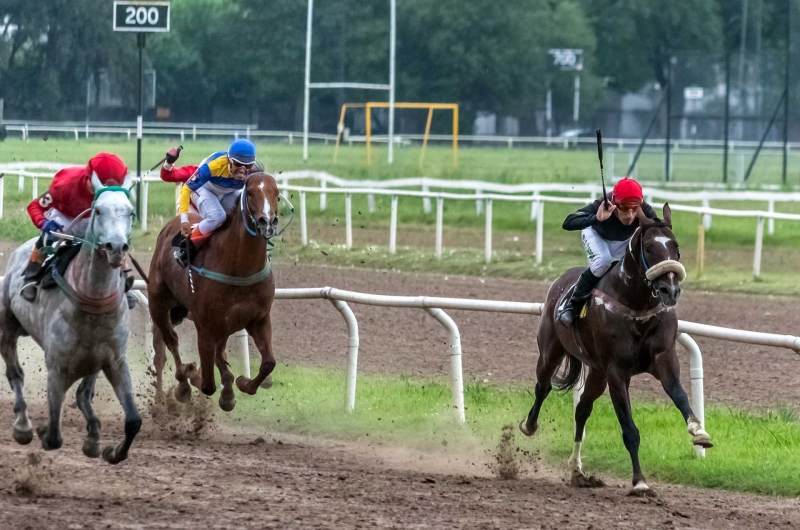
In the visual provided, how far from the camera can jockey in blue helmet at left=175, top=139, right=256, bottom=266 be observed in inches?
319

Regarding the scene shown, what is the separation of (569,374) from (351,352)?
65.8 inches

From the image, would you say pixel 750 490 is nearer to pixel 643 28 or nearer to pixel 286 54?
pixel 286 54

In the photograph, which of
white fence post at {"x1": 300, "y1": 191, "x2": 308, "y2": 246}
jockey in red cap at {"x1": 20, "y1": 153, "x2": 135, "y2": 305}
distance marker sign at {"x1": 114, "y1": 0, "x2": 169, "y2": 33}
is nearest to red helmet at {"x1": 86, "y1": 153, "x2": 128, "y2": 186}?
jockey in red cap at {"x1": 20, "y1": 153, "x2": 135, "y2": 305}

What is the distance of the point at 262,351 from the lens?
26.4 ft

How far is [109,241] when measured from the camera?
221 inches

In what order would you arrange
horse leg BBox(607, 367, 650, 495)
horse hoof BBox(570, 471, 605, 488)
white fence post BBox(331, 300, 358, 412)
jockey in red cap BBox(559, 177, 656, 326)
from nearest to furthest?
horse leg BBox(607, 367, 650, 495) < horse hoof BBox(570, 471, 605, 488) < jockey in red cap BBox(559, 177, 656, 326) < white fence post BBox(331, 300, 358, 412)

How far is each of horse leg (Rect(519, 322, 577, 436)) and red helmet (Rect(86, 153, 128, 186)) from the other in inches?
108

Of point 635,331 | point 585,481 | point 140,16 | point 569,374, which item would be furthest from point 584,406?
point 140,16

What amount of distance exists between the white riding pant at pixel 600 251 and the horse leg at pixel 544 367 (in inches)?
22.2

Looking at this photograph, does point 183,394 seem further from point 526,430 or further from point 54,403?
point 526,430

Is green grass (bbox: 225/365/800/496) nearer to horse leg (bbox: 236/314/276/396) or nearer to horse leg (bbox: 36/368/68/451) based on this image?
horse leg (bbox: 236/314/276/396)

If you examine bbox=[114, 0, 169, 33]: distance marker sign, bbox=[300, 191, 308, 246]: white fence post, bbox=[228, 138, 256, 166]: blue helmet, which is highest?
bbox=[114, 0, 169, 33]: distance marker sign

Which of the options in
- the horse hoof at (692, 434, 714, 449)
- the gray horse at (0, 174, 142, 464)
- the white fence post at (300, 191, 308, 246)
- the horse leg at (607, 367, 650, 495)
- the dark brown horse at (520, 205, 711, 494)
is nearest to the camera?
the gray horse at (0, 174, 142, 464)

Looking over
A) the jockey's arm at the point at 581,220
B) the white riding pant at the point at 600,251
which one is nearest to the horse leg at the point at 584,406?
the white riding pant at the point at 600,251
